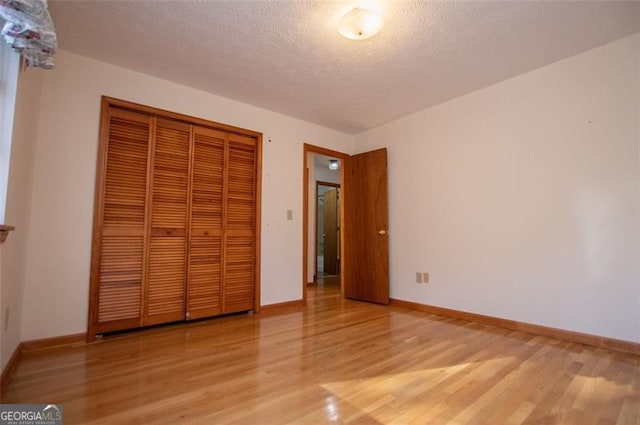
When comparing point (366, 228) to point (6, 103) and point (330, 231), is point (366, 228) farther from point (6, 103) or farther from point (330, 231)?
point (6, 103)

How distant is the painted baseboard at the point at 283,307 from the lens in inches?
143

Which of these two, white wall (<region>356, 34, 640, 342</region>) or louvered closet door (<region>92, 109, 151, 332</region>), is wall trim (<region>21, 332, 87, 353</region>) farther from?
white wall (<region>356, 34, 640, 342</region>)

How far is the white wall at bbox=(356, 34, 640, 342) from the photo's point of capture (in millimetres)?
2426

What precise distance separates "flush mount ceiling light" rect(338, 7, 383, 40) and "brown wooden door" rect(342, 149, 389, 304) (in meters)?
2.15

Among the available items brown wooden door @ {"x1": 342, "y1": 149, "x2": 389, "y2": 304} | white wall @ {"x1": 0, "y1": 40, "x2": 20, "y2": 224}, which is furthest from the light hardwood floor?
brown wooden door @ {"x1": 342, "y1": 149, "x2": 389, "y2": 304}

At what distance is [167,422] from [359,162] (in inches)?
148

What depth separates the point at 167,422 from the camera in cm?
144

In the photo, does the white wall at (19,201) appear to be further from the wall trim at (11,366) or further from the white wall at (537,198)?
the white wall at (537,198)

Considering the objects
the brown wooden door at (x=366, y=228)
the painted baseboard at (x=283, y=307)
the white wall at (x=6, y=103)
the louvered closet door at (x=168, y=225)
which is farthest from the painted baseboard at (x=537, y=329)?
the white wall at (x=6, y=103)

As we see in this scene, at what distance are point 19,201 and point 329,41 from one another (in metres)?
2.47

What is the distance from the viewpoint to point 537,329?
2.79 metres

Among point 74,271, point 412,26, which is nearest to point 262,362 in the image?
point 74,271

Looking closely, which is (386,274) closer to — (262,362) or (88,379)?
(262,362)

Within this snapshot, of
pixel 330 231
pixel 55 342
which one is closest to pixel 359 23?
pixel 55 342
